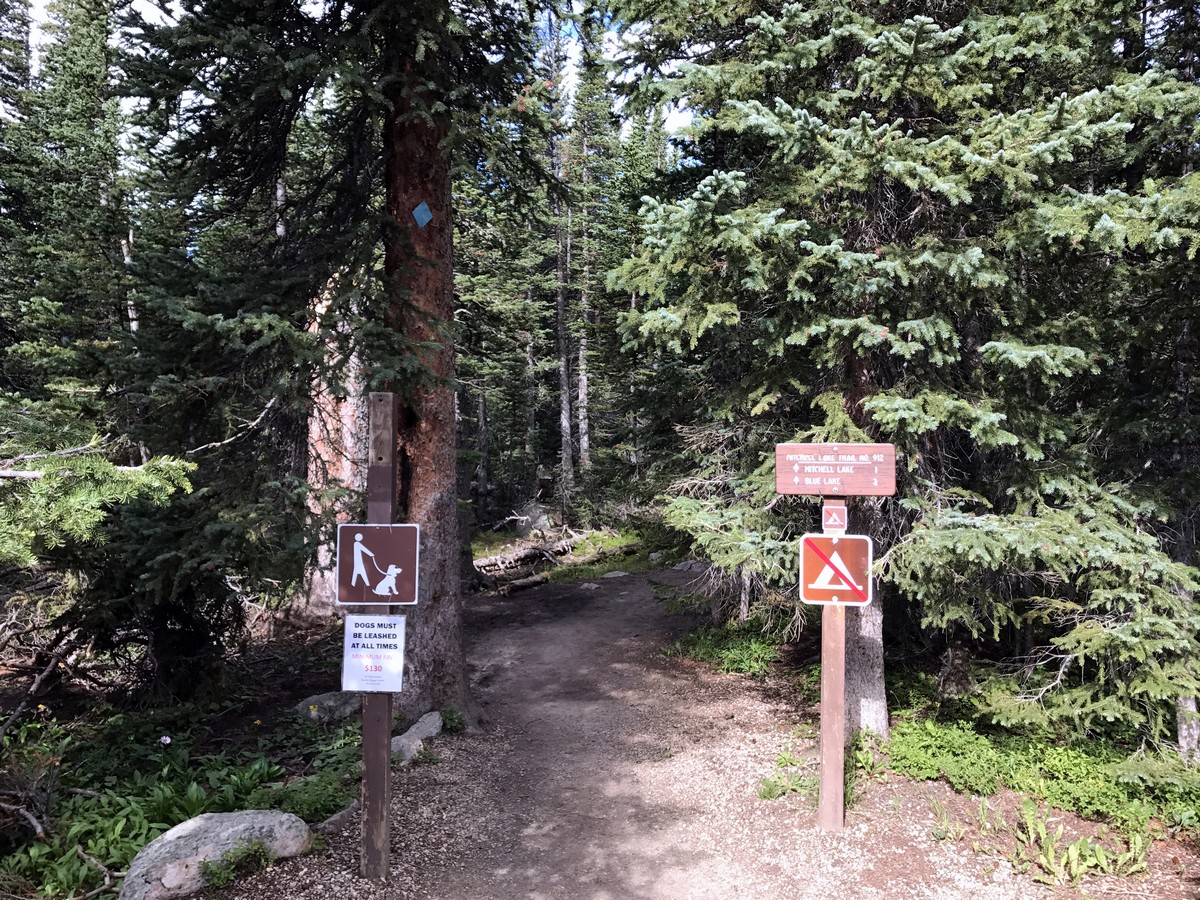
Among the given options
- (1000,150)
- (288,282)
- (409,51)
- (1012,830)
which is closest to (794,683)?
(1012,830)

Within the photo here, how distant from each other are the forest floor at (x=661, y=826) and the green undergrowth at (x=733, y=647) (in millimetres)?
1104

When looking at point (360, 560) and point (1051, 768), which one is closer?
point (360, 560)

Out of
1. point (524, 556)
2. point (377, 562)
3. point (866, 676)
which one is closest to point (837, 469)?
point (866, 676)

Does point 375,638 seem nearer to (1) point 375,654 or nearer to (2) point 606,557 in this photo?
(1) point 375,654

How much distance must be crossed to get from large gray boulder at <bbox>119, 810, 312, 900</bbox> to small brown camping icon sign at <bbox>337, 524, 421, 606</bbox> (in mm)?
1703

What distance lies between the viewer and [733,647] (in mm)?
10875

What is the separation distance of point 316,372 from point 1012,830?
7194 mm

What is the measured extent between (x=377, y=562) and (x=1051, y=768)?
6.59 metres

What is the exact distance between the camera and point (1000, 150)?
5539 millimetres

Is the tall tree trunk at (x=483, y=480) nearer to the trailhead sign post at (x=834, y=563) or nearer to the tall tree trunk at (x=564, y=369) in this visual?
the tall tree trunk at (x=564, y=369)

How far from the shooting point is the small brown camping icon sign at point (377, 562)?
189 inches

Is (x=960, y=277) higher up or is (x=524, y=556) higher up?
(x=960, y=277)

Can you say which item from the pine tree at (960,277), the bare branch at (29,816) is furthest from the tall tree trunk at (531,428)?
the bare branch at (29,816)

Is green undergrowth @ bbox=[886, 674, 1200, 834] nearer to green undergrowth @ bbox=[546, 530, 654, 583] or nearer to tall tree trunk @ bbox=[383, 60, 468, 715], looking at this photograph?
tall tree trunk @ bbox=[383, 60, 468, 715]
